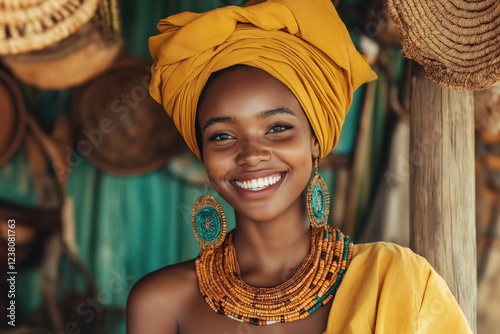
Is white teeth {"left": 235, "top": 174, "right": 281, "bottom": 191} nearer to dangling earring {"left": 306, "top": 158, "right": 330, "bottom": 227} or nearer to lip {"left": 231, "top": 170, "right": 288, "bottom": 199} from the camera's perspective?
lip {"left": 231, "top": 170, "right": 288, "bottom": 199}

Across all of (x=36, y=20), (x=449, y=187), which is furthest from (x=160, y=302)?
(x=36, y=20)

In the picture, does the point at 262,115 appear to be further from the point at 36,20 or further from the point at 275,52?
the point at 36,20

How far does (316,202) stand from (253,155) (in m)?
0.36

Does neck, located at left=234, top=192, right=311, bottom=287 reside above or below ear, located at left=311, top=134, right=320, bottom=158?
below

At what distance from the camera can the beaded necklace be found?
2.00 meters

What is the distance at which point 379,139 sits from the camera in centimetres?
319

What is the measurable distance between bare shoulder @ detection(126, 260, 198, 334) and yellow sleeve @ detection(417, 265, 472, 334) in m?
0.88

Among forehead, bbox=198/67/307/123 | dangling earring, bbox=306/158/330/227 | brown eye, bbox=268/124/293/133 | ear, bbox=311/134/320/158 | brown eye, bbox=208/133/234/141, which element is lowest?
dangling earring, bbox=306/158/330/227

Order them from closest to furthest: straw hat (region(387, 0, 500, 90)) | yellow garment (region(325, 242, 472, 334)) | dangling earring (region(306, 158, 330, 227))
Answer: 1. straw hat (region(387, 0, 500, 90))
2. yellow garment (region(325, 242, 472, 334))
3. dangling earring (region(306, 158, 330, 227))

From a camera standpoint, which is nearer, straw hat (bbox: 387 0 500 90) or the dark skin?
straw hat (bbox: 387 0 500 90)

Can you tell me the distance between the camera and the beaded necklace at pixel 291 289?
6.56ft

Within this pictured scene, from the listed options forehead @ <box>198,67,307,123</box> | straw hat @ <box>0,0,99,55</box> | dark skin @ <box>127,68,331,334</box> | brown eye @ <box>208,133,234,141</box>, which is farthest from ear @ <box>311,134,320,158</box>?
straw hat @ <box>0,0,99,55</box>

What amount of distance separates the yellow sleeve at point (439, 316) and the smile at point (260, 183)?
2.12ft

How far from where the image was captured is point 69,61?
3174 millimetres
